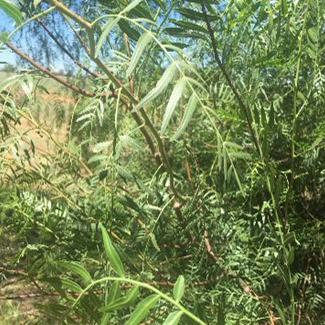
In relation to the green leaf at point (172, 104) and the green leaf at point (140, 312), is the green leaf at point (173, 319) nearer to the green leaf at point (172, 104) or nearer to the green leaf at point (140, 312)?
the green leaf at point (140, 312)

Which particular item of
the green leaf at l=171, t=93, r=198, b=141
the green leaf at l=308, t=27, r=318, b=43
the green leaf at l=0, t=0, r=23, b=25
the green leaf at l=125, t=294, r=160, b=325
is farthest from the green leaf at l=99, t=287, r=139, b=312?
the green leaf at l=308, t=27, r=318, b=43

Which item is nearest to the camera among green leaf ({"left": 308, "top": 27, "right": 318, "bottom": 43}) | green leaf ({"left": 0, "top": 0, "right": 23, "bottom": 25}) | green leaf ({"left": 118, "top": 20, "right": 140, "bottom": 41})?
green leaf ({"left": 0, "top": 0, "right": 23, "bottom": 25})

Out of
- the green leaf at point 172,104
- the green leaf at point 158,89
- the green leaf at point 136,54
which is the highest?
the green leaf at point 136,54

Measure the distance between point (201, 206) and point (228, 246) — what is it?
0.18 metres

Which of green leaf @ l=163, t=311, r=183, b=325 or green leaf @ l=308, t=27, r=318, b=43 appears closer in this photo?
green leaf @ l=163, t=311, r=183, b=325

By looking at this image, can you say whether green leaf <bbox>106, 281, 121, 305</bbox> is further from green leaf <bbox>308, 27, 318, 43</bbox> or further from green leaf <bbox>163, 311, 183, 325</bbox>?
green leaf <bbox>308, 27, 318, 43</bbox>

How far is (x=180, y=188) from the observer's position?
119 centimetres

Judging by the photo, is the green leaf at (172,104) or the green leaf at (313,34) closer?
the green leaf at (172,104)

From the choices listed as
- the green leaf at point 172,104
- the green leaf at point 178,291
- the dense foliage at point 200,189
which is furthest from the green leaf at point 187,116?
the dense foliage at point 200,189

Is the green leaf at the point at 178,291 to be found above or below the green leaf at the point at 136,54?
below

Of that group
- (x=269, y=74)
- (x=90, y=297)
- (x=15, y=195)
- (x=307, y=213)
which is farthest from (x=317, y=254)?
(x=90, y=297)

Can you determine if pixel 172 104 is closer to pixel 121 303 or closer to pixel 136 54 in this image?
pixel 136 54

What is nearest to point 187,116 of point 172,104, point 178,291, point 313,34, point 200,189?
point 172,104

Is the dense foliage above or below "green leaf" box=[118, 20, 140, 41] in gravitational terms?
below
